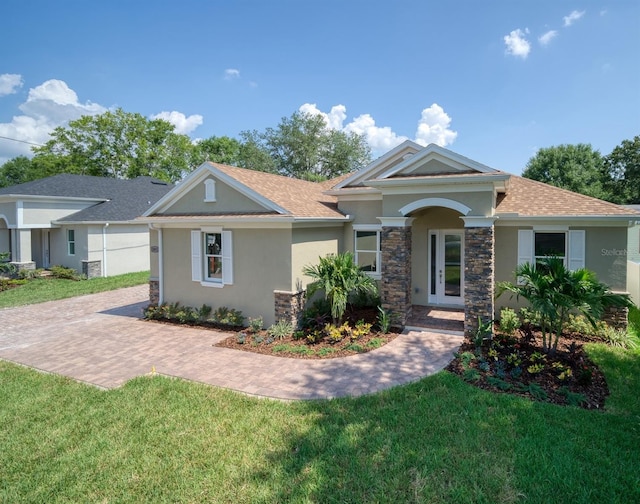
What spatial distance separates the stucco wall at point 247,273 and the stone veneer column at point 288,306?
0.24 meters

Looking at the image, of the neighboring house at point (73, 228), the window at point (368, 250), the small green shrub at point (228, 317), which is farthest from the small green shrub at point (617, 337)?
the neighboring house at point (73, 228)

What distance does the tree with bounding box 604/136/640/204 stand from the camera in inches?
1439

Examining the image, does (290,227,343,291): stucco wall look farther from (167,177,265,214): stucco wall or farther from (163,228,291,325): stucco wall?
(167,177,265,214): stucco wall

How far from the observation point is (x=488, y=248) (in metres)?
9.33

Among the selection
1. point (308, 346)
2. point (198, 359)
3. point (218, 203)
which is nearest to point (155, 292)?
point (218, 203)

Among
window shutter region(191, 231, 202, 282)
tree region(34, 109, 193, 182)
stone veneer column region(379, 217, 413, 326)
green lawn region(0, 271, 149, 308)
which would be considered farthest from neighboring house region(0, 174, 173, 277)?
tree region(34, 109, 193, 182)

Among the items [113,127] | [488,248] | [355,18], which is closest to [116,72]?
[355,18]

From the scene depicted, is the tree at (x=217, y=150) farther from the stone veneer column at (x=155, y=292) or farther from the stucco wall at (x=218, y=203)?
the stone veneer column at (x=155, y=292)

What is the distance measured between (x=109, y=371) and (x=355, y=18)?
1296cm

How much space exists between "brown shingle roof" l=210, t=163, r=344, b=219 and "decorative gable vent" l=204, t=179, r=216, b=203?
56 cm

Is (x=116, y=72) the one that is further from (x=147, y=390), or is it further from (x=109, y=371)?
(x=147, y=390)

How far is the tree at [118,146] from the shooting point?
40.8 meters

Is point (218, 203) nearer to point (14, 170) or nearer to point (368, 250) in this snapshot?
point (368, 250)

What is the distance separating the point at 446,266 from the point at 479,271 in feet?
10.0
